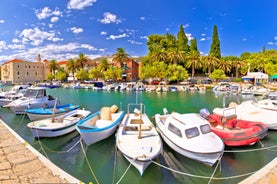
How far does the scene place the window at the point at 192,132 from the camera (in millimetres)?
9852

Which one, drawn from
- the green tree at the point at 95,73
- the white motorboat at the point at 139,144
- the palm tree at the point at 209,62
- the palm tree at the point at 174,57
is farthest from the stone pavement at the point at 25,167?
the palm tree at the point at 209,62

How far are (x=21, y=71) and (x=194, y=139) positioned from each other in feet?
381

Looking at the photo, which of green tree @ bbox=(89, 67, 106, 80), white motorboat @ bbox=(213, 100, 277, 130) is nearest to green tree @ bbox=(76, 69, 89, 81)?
green tree @ bbox=(89, 67, 106, 80)

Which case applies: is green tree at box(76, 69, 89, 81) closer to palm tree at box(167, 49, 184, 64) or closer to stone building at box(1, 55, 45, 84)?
palm tree at box(167, 49, 184, 64)

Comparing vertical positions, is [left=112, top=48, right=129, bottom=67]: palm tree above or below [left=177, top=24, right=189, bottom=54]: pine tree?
below

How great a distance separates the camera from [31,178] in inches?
268

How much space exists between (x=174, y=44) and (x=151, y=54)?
12.1 metres

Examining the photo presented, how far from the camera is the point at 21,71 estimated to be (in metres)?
103

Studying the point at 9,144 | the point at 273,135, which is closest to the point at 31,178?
the point at 9,144

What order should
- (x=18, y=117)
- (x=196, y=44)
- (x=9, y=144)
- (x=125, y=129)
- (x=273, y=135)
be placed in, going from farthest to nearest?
(x=196, y=44) → (x=18, y=117) → (x=273, y=135) → (x=125, y=129) → (x=9, y=144)

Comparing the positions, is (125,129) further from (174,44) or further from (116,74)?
(174,44)

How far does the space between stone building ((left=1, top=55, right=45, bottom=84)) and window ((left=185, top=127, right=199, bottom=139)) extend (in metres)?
113

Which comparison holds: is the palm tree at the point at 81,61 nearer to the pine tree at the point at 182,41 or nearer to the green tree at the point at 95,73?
the green tree at the point at 95,73

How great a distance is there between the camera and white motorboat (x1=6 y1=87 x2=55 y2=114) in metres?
20.5
